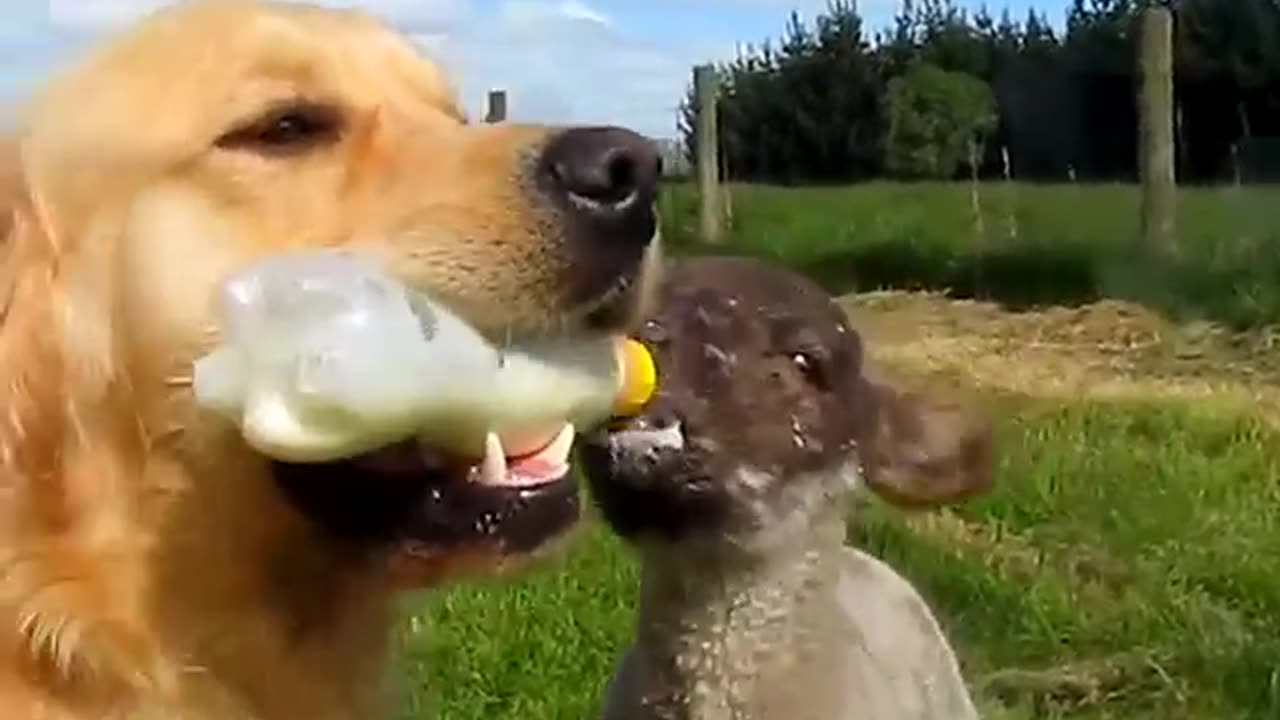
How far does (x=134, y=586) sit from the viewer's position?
2.87m

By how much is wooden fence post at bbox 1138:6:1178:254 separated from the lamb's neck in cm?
768

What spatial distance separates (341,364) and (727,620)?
202 centimetres

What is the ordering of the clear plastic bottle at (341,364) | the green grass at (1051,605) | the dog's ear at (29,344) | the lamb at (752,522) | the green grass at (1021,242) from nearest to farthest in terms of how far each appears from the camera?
the clear plastic bottle at (341,364)
the dog's ear at (29,344)
the lamb at (752,522)
the green grass at (1051,605)
the green grass at (1021,242)

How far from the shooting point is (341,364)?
8.98 feet

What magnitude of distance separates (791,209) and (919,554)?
442 inches

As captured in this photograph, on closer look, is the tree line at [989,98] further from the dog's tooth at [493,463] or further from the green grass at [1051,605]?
the dog's tooth at [493,463]

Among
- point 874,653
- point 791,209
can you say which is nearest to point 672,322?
point 874,653

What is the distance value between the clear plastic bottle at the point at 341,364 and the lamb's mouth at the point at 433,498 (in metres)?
0.07

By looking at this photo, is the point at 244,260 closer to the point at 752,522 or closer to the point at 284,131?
the point at 284,131

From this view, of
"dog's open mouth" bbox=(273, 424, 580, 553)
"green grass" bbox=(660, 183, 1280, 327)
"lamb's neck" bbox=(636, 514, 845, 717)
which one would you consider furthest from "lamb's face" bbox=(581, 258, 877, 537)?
"green grass" bbox=(660, 183, 1280, 327)

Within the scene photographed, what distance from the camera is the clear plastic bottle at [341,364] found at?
2730 mm

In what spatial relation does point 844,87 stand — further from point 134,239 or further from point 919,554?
point 134,239

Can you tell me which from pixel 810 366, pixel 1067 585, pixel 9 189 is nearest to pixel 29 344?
pixel 9 189

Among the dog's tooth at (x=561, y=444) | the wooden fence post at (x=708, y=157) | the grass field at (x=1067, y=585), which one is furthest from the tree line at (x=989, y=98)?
the dog's tooth at (x=561, y=444)
